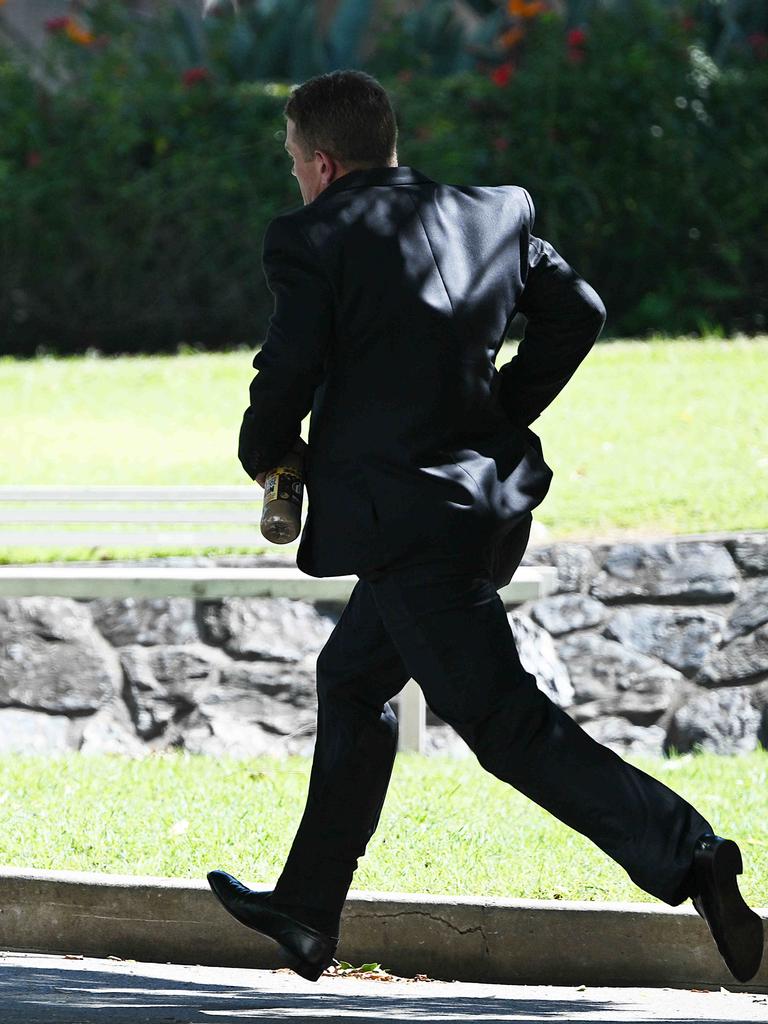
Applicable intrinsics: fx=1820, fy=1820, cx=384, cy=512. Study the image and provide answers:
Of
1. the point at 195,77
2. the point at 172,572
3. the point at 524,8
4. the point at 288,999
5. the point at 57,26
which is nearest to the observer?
the point at 288,999

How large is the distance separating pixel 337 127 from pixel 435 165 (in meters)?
9.98

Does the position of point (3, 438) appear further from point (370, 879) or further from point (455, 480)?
point (455, 480)

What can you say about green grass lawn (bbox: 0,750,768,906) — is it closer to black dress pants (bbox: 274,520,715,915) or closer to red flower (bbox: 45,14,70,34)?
black dress pants (bbox: 274,520,715,915)

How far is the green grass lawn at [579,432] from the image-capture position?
370 inches

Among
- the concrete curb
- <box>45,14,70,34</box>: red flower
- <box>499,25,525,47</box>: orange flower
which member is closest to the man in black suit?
the concrete curb

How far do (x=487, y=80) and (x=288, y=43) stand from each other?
6.83 feet

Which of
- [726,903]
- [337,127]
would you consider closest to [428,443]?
[337,127]

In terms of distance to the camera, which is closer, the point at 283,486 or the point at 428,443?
Result: the point at 428,443

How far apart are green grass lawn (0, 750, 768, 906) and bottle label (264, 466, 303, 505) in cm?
139

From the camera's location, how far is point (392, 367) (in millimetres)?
3793

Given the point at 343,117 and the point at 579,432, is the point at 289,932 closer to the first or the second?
the point at 343,117

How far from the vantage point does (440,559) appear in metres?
3.81

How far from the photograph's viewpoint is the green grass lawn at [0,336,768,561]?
9406 millimetres

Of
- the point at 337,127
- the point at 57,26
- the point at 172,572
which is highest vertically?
the point at 337,127
